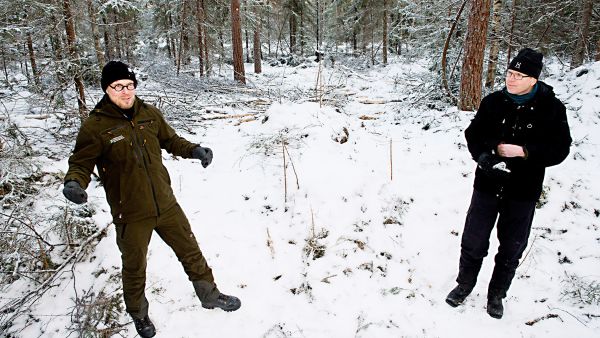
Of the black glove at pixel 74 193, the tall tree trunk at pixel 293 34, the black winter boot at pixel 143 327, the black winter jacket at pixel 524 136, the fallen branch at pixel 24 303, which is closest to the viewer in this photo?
the black glove at pixel 74 193

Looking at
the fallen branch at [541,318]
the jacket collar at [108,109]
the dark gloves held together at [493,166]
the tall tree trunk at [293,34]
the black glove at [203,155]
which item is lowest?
the fallen branch at [541,318]

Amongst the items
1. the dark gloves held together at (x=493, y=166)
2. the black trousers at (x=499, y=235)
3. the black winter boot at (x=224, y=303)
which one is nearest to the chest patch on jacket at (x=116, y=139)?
the black winter boot at (x=224, y=303)

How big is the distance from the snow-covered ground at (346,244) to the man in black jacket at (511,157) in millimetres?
681

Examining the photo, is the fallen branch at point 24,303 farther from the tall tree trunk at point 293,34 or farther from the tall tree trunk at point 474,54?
the tall tree trunk at point 293,34

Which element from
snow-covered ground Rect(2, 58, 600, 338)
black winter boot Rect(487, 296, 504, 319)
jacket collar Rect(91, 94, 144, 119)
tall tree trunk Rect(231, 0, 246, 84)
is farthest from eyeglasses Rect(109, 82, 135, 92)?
tall tree trunk Rect(231, 0, 246, 84)

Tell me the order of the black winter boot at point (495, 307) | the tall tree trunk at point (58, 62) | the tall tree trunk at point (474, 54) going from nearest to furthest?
the black winter boot at point (495, 307) < the tall tree trunk at point (58, 62) < the tall tree trunk at point (474, 54)

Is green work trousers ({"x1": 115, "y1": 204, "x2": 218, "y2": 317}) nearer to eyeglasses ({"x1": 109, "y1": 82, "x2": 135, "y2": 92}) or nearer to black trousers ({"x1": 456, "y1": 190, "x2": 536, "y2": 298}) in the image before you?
eyeglasses ({"x1": 109, "y1": 82, "x2": 135, "y2": 92})

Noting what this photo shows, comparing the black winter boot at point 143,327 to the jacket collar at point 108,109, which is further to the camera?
the black winter boot at point 143,327

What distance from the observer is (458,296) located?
3.35 m

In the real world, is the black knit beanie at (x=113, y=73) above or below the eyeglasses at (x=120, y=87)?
above

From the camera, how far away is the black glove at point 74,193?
89.1 inches

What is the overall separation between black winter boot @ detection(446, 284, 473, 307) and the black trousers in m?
0.05

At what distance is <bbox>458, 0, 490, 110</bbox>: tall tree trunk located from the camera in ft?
22.0

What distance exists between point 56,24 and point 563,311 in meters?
9.40
